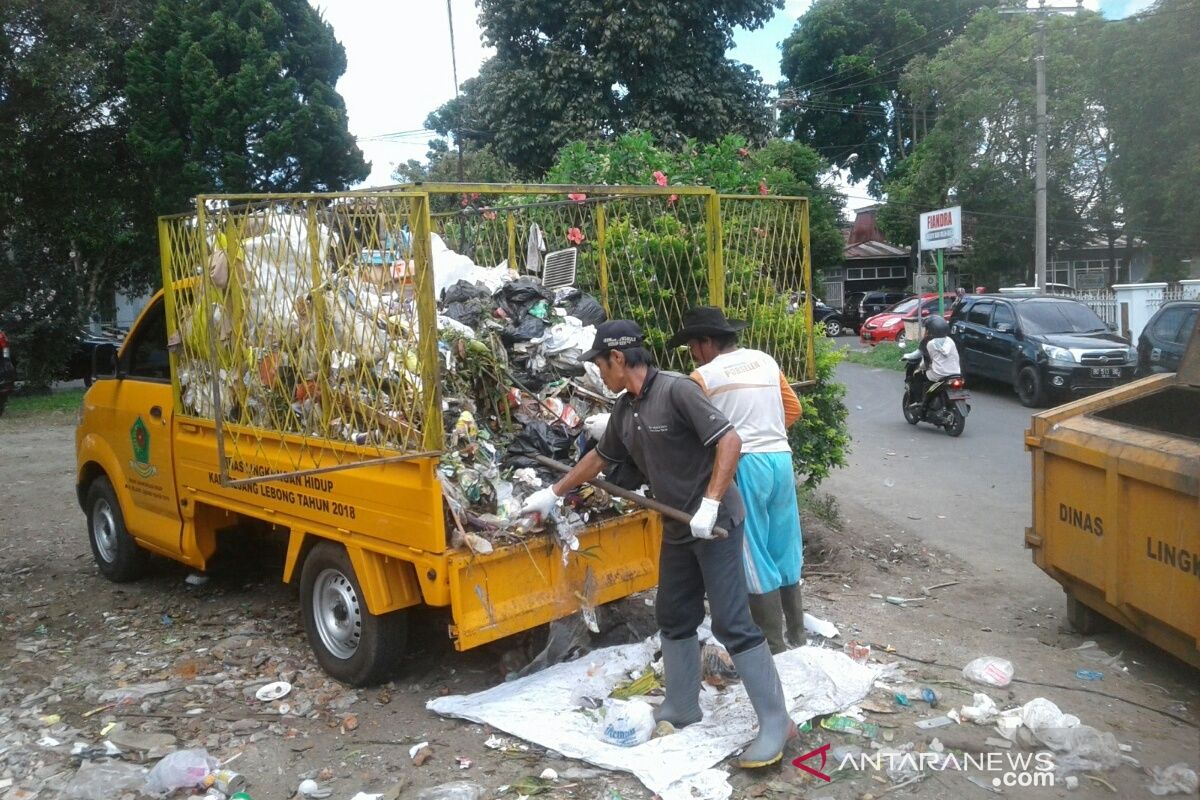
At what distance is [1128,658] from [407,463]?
365 cm

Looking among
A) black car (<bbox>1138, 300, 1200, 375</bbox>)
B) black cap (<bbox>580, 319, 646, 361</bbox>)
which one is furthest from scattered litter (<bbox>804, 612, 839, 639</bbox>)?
black car (<bbox>1138, 300, 1200, 375</bbox>)

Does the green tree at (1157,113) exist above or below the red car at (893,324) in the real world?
above

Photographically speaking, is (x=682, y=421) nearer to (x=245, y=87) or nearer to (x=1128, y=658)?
(x=1128, y=658)

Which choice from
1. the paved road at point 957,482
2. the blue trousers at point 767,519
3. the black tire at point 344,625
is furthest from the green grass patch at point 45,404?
the blue trousers at point 767,519

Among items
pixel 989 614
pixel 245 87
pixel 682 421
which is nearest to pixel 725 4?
pixel 245 87

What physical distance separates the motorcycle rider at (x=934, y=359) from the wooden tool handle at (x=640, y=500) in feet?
28.4

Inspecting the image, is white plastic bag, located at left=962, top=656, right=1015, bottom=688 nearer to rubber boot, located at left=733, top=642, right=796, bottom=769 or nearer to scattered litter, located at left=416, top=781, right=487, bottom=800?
rubber boot, located at left=733, top=642, right=796, bottom=769

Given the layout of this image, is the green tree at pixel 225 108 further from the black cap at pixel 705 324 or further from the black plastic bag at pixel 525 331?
the black cap at pixel 705 324

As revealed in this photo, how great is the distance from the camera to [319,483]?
4.90m

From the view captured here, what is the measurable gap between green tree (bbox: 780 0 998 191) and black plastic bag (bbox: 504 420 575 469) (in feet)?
125

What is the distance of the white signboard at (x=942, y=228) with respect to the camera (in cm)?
1789

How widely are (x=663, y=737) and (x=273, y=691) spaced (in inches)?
76.8

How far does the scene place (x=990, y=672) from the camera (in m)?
4.77

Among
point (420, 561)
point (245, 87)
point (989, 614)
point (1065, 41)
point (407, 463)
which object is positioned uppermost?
point (1065, 41)
